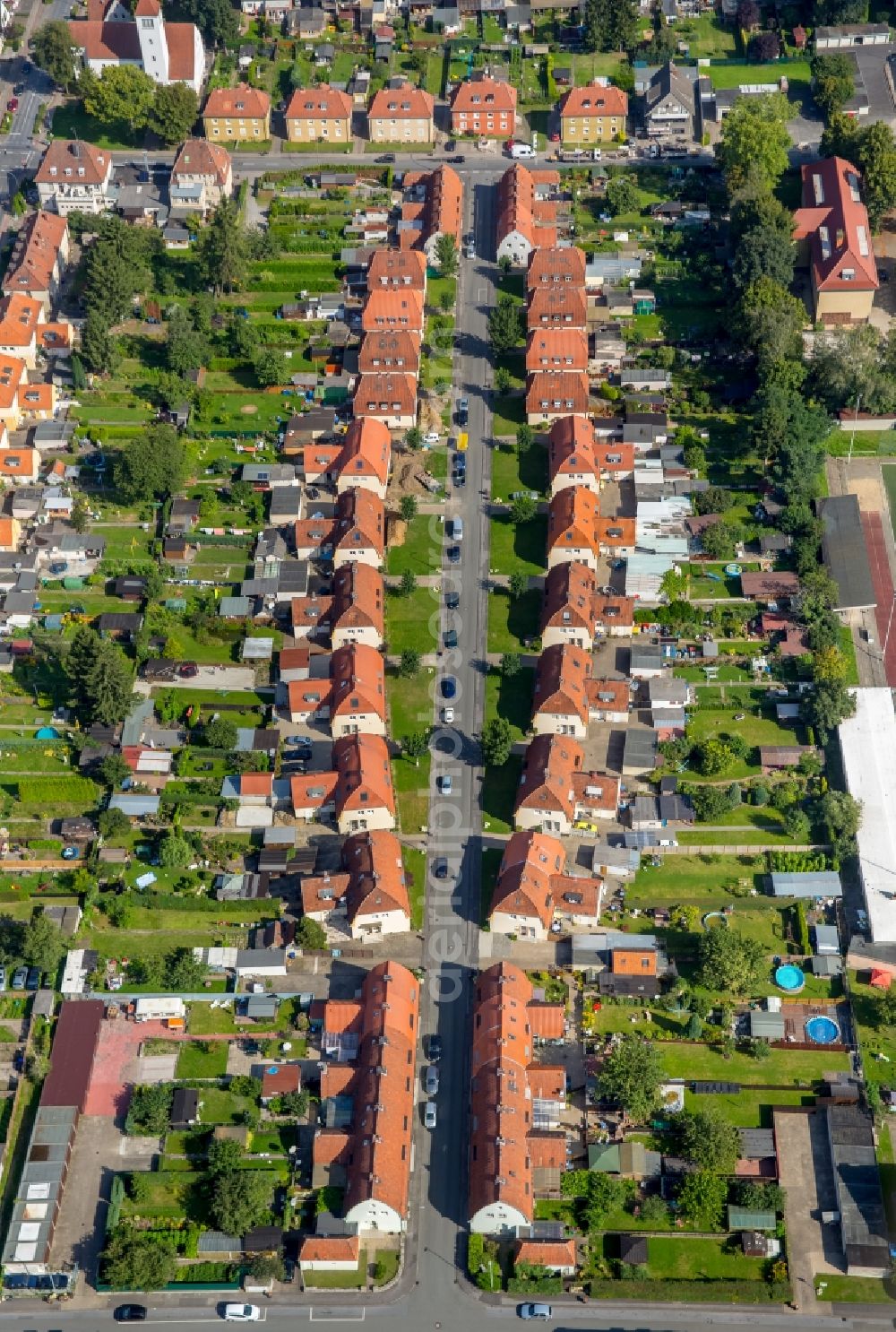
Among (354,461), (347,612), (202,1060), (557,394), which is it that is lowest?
(202,1060)

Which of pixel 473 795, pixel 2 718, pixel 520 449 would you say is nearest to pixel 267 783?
pixel 473 795

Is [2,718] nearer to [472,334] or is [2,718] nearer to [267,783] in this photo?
[267,783]

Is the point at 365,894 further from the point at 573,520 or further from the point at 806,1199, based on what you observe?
the point at 573,520

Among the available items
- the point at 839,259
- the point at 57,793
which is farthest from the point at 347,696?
the point at 839,259

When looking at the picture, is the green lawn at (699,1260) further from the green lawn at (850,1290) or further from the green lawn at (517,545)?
the green lawn at (517,545)

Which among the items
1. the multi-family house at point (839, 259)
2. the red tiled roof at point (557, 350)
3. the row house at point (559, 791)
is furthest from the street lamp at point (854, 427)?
the row house at point (559, 791)

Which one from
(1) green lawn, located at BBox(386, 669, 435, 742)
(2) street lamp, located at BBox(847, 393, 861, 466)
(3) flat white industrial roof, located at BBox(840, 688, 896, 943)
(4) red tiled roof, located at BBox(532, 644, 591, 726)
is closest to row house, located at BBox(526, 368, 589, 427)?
(2) street lamp, located at BBox(847, 393, 861, 466)
